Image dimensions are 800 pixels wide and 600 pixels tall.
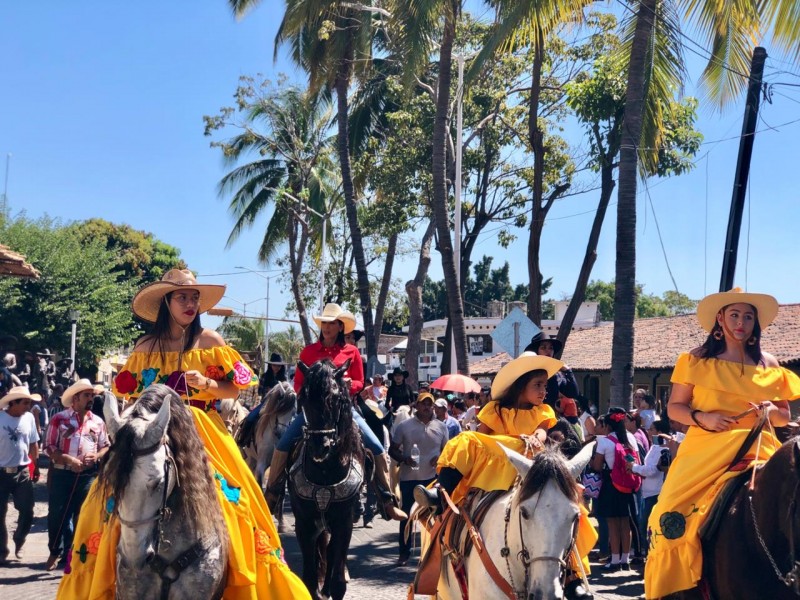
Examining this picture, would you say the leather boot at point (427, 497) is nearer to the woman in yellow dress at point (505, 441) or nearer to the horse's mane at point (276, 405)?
the woman in yellow dress at point (505, 441)

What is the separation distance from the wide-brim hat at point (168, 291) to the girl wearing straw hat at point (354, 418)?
2483 mm

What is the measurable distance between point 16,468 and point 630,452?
326 inches

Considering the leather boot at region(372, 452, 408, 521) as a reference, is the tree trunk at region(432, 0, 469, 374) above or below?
above

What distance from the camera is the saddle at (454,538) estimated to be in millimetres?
5758

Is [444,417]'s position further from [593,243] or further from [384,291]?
[384,291]

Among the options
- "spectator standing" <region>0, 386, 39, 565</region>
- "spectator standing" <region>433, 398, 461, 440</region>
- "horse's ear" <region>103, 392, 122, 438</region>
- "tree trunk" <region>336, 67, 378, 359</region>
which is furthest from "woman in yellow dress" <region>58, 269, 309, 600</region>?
"tree trunk" <region>336, 67, 378, 359</region>

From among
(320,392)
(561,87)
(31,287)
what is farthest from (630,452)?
(31,287)

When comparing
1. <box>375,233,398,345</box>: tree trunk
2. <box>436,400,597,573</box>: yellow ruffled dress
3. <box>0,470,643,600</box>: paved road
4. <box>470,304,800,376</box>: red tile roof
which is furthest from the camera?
<box>375,233,398,345</box>: tree trunk

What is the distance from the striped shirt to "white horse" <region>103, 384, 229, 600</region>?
22.5ft

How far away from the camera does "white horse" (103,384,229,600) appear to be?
4629mm

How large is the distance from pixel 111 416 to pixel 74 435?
7.23 metres

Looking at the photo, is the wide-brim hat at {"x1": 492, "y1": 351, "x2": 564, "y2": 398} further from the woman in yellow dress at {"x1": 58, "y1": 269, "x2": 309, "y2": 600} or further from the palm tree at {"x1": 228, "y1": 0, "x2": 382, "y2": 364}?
the palm tree at {"x1": 228, "y1": 0, "x2": 382, "y2": 364}

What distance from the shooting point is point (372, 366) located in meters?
24.0

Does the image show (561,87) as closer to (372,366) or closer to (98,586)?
(372,366)
